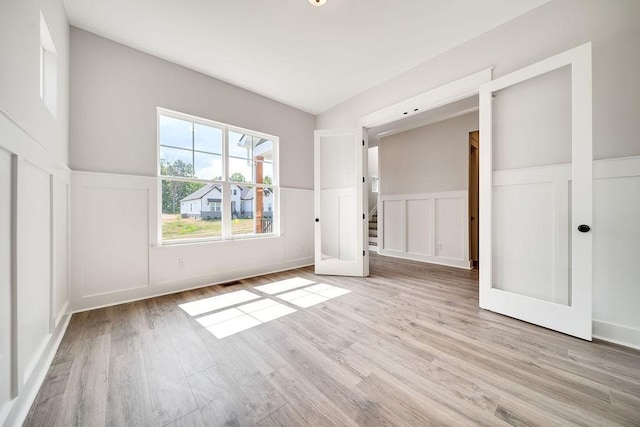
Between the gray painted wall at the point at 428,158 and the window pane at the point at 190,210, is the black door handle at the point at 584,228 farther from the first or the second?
the window pane at the point at 190,210

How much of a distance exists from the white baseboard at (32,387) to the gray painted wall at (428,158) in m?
5.11

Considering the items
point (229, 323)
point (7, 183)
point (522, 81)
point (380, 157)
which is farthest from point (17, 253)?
point (380, 157)

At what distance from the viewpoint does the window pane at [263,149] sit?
3.73 meters

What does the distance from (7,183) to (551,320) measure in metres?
3.56

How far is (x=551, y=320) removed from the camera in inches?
75.5

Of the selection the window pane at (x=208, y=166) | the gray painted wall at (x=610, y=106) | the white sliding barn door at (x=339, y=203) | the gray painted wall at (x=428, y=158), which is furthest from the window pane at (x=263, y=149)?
the gray painted wall at (x=610, y=106)

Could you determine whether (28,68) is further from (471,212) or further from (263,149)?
(471,212)

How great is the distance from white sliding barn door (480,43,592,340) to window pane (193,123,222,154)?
321 cm

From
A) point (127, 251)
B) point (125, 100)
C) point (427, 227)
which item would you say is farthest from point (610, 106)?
point (127, 251)

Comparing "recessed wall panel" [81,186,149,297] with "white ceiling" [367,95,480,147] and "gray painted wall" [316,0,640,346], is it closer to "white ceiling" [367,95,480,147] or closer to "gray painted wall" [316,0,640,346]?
"white ceiling" [367,95,480,147]

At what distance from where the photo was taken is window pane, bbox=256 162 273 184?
3.76 metres

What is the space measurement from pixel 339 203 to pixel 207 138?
2.15 metres

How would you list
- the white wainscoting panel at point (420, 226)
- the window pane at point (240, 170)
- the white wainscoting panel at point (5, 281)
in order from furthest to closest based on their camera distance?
the white wainscoting panel at point (420, 226), the window pane at point (240, 170), the white wainscoting panel at point (5, 281)

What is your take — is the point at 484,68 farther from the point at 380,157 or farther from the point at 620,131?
the point at 380,157
